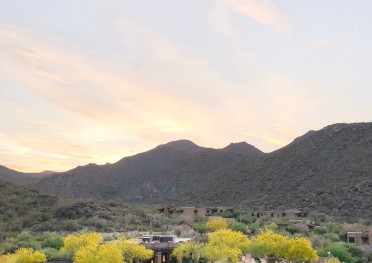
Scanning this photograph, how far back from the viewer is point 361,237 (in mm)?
46219

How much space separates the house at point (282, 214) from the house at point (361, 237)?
13.8 m

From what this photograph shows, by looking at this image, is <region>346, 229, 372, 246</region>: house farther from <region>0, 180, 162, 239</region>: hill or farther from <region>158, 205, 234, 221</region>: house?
<region>0, 180, 162, 239</region>: hill

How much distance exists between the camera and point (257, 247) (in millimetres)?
30531

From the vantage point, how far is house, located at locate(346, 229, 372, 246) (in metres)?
46.2

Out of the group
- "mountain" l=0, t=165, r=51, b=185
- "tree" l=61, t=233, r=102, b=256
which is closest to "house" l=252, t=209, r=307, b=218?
"tree" l=61, t=233, r=102, b=256

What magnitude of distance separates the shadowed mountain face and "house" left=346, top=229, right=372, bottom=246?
12.7 m

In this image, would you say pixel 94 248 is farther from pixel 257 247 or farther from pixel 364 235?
pixel 364 235

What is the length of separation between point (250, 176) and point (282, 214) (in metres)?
22.8

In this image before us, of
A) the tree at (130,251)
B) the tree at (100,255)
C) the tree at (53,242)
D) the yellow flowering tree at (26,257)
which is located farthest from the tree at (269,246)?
the tree at (53,242)

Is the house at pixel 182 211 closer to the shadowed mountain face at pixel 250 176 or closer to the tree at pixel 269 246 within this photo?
the shadowed mountain face at pixel 250 176

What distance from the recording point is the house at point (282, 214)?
61.0m

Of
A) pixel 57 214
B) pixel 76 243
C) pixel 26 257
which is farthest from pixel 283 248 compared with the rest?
pixel 57 214

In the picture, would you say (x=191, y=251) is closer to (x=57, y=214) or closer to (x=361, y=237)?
(x=361, y=237)

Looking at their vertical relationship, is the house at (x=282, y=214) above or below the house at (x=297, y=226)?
above
